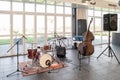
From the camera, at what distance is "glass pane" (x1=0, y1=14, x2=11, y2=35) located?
6.66 meters

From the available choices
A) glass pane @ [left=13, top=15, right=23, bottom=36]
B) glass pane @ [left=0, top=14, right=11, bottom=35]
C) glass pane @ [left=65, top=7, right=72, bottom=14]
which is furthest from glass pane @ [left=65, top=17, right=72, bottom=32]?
glass pane @ [left=0, top=14, right=11, bottom=35]

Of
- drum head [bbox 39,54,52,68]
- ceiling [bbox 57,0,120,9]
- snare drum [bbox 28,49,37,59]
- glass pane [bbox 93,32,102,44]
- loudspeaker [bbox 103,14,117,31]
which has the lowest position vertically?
drum head [bbox 39,54,52,68]

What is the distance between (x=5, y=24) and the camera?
22.3 ft

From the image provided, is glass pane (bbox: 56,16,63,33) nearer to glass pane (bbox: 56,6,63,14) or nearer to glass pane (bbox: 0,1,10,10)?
glass pane (bbox: 56,6,63,14)

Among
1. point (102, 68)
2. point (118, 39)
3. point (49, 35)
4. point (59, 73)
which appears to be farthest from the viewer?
point (118, 39)

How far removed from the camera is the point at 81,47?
16.9 feet

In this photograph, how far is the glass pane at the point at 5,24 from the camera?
262 inches

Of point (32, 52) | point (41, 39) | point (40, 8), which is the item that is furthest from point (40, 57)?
point (40, 8)

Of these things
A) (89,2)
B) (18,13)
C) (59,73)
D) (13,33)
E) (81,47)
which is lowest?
(59,73)

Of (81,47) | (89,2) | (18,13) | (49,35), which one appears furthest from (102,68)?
(18,13)

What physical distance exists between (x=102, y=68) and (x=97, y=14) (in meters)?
6.50

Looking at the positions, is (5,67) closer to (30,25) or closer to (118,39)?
(30,25)

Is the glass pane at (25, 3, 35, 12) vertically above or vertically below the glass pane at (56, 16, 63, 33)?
above

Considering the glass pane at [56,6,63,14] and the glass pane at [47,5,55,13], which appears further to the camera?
the glass pane at [56,6,63,14]
